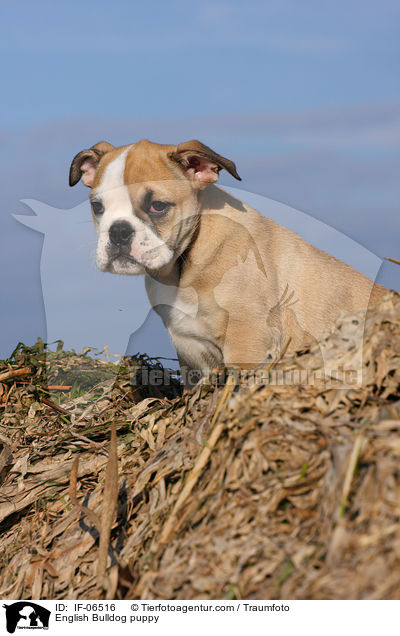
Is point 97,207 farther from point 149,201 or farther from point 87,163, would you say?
point 87,163

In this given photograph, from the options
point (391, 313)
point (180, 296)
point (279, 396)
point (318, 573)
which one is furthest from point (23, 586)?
point (180, 296)

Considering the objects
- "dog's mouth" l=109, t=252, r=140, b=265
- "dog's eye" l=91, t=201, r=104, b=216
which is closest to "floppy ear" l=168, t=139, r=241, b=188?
"dog's eye" l=91, t=201, r=104, b=216

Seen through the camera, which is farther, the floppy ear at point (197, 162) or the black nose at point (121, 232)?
the floppy ear at point (197, 162)

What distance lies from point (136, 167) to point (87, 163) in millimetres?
856

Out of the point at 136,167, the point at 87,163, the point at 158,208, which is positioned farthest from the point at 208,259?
the point at 87,163

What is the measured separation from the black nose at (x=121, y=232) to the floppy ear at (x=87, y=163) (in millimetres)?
824

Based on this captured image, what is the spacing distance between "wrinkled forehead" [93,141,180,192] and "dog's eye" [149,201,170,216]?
0.16m

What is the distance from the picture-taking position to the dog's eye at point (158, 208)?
4.65 m

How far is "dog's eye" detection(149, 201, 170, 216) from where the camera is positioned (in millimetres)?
4652

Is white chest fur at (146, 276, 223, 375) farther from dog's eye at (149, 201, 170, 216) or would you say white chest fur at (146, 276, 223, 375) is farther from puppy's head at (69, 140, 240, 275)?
dog's eye at (149, 201, 170, 216)
